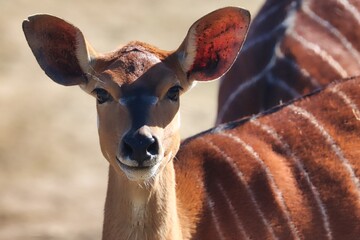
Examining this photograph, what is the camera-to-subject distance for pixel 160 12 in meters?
8.88

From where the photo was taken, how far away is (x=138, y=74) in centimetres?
356

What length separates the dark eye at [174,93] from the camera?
142 inches

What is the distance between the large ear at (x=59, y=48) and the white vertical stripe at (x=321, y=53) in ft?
6.20

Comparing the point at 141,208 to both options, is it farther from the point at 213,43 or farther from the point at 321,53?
the point at 321,53

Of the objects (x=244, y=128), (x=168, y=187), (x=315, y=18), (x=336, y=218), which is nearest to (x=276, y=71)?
(x=315, y=18)

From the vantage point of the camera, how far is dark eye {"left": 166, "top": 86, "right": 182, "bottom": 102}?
3600 millimetres

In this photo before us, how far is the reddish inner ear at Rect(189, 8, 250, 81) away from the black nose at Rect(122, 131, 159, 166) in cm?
48

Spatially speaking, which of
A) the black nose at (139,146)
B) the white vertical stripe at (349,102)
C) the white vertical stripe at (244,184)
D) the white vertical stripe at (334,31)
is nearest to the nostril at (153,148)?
the black nose at (139,146)

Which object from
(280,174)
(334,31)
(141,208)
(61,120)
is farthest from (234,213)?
(61,120)

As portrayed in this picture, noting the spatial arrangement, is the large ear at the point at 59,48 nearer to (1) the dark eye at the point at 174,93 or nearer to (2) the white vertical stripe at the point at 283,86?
(1) the dark eye at the point at 174,93

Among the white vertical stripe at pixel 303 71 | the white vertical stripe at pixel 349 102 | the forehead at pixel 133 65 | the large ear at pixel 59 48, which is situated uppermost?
the white vertical stripe at pixel 303 71

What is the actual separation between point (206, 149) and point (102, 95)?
2.33 ft

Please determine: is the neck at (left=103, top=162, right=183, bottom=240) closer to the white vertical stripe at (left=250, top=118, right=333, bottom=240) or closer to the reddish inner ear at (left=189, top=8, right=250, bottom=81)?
the reddish inner ear at (left=189, top=8, right=250, bottom=81)

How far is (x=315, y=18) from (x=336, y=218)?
1682 millimetres
